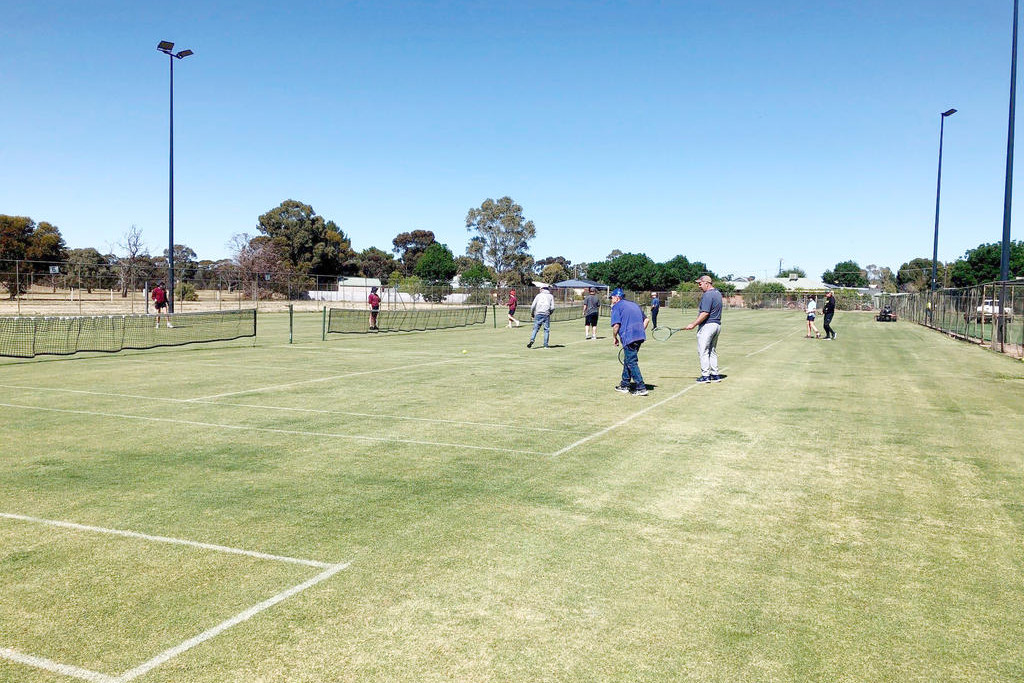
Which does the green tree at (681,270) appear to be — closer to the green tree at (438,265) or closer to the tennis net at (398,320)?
the green tree at (438,265)

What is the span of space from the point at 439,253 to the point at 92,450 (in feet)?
358

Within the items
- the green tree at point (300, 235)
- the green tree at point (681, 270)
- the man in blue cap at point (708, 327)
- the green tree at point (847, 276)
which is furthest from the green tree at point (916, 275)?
the man in blue cap at point (708, 327)

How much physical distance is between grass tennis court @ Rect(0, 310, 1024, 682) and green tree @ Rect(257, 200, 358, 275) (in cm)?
8825

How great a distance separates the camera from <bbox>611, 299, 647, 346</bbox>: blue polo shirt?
1348 centimetres

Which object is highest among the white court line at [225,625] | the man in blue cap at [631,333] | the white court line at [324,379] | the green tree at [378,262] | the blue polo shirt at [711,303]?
the green tree at [378,262]

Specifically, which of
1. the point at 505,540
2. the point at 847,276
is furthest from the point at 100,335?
the point at 847,276

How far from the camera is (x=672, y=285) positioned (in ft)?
442

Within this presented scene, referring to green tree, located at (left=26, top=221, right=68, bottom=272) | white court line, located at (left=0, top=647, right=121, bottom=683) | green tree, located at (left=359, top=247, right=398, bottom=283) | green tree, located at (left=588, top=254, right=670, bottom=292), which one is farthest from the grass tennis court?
green tree, located at (left=359, top=247, right=398, bottom=283)

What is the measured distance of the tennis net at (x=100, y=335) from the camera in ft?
69.8

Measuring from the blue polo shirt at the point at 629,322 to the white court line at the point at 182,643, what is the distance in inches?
357

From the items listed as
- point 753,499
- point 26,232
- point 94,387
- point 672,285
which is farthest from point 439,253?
point 753,499

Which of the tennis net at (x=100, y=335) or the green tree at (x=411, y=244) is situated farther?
the green tree at (x=411, y=244)

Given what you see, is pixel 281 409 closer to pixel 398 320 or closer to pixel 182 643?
pixel 182 643

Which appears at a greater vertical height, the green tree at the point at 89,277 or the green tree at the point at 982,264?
the green tree at the point at 982,264
